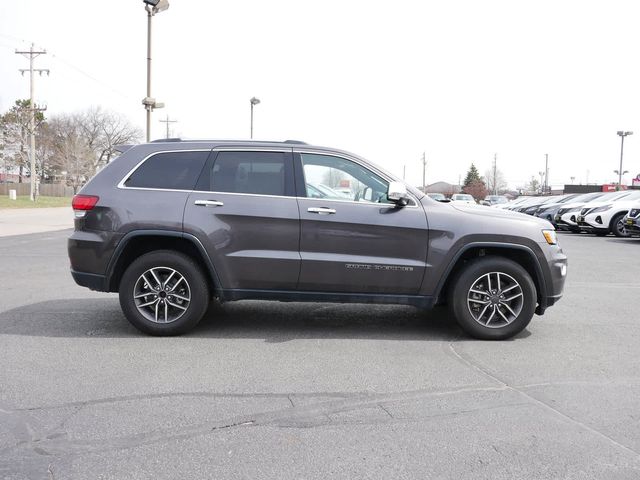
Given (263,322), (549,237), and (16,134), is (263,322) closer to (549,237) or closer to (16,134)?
(549,237)

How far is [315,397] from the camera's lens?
159 inches

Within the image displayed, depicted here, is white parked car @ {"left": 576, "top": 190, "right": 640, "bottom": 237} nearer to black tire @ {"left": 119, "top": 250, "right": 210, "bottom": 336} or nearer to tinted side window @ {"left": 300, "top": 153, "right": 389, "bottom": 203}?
tinted side window @ {"left": 300, "top": 153, "right": 389, "bottom": 203}

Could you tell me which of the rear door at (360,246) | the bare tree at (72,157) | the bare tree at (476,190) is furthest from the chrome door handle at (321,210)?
the bare tree at (476,190)

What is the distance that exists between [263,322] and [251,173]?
5.53 ft

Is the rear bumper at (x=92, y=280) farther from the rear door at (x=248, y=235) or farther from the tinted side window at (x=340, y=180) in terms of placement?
the tinted side window at (x=340, y=180)

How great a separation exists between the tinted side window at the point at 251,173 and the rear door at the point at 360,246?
0.30m

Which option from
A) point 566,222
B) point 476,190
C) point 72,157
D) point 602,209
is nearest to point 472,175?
point 476,190

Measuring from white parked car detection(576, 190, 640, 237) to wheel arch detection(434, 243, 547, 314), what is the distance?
1569 cm

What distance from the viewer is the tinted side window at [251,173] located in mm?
5598

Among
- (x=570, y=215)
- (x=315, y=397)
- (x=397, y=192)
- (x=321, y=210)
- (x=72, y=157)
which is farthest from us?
(x=72, y=157)

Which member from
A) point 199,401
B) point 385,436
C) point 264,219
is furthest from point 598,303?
point 199,401

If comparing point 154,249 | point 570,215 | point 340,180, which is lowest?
point 154,249

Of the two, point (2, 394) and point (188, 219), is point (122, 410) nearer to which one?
point (2, 394)

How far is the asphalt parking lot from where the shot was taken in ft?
10.1
